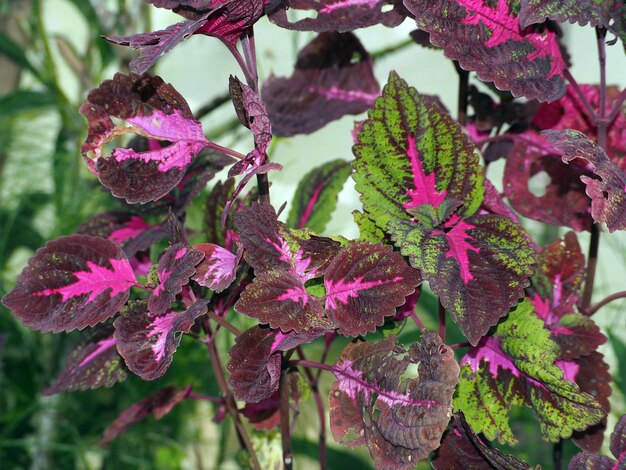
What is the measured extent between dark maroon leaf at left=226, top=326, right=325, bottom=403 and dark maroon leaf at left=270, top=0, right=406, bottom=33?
0.59 feet

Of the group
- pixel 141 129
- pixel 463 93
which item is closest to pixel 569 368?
pixel 463 93

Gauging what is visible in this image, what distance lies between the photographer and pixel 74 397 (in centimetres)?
109

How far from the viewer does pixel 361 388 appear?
362 millimetres

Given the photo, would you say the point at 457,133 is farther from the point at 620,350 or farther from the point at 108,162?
the point at 620,350

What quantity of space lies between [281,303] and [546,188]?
0.22m

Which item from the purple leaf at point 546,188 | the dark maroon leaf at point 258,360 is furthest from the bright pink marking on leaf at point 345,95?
the dark maroon leaf at point 258,360

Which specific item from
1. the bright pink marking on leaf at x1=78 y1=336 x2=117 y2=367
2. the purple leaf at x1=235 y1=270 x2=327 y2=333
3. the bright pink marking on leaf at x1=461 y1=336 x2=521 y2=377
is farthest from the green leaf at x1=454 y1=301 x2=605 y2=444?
the bright pink marking on leaf at x1=78 y1=336 x2=117 y2=367

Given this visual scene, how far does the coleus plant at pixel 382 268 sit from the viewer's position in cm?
34

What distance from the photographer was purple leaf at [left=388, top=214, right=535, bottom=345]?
34 centimetres

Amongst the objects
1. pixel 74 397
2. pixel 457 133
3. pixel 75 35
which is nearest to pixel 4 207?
pixel 74 397

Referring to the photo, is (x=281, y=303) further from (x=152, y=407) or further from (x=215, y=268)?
(x=152, y=407)

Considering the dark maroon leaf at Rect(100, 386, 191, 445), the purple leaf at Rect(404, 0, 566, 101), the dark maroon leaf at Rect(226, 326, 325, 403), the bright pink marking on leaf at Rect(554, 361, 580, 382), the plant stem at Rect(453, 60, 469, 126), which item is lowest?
the dark maroon leaf at Rect(100, 386, 191, 445)

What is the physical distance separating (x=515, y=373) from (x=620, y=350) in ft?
1.46

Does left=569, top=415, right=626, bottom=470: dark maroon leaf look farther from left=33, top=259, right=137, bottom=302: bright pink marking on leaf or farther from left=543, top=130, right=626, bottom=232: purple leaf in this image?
left=33, top=259, right=137, bottom=302: bright pink marking on leaf
